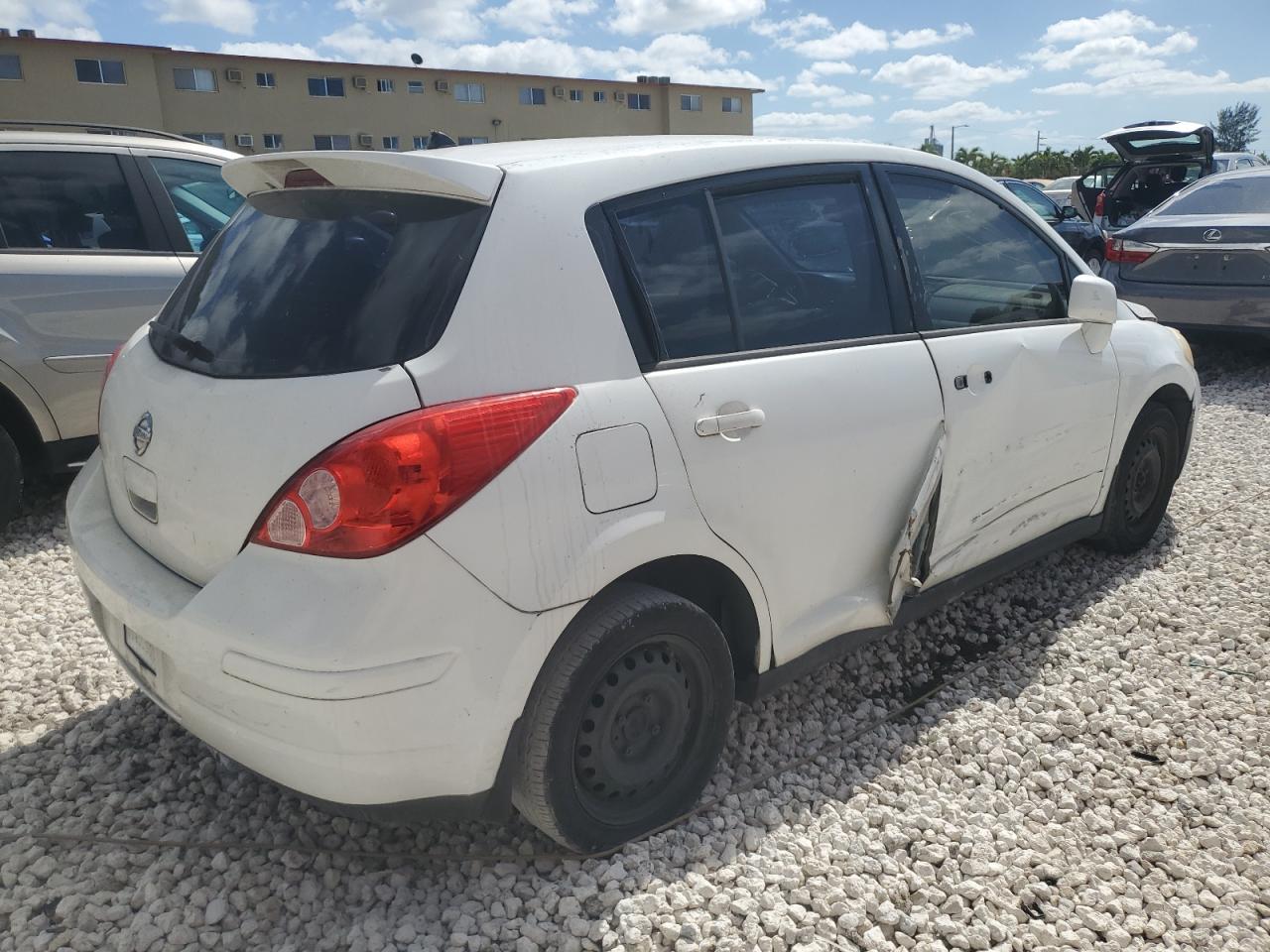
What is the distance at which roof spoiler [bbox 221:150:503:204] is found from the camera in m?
2.17

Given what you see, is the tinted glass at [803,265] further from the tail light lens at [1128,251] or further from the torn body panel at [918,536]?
the tail light lens at [1128,251]

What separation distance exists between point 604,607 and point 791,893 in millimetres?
860

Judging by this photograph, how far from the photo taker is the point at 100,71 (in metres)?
35.6

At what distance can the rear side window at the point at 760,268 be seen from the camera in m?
2.45

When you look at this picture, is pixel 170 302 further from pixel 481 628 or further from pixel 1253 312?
pixel 1253 312

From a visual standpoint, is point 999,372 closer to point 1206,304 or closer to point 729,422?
point 729,422

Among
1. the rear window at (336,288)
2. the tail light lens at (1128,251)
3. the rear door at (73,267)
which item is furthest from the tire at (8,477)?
the tail light lens at (1128,251)

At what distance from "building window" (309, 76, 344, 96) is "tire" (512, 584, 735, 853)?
145ft

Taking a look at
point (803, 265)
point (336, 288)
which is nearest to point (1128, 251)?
point (803, 265)

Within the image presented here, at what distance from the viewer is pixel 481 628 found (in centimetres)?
201

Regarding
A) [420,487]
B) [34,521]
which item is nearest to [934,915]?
[420,487]

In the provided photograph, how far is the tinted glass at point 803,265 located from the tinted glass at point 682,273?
0.23 ft

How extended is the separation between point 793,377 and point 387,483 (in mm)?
1168

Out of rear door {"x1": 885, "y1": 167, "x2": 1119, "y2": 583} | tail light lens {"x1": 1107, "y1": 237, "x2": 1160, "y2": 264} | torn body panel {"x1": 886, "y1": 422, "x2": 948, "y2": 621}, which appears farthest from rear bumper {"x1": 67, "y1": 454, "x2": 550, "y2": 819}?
tail light lens {"x1": 1107, "y1": 237, "x2": 1160, "y2": 264}
